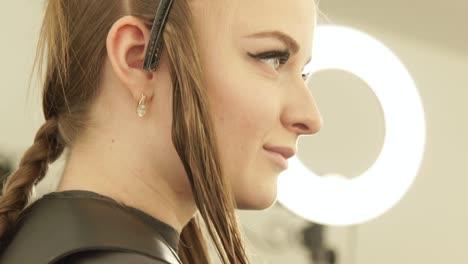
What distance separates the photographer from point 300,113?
726 millimetres

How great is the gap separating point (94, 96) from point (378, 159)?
71 cm

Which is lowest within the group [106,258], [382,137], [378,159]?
[106,258]

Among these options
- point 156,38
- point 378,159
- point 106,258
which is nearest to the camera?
point 106,258

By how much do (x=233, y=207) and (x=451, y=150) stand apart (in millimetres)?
1634

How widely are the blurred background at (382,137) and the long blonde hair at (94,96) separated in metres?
0.80

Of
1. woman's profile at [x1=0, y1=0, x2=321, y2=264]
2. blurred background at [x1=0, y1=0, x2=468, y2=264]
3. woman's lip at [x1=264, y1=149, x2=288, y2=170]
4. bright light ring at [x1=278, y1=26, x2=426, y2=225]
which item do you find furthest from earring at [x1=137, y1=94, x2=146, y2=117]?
blurred background at [x1=0, y1=0, x2=468, y2=264]

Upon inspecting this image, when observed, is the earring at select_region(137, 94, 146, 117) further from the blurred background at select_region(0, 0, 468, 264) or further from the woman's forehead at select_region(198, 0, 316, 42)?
the blurred background at select_region(0, 0, 468, 264)

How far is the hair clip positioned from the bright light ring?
2.06 ft

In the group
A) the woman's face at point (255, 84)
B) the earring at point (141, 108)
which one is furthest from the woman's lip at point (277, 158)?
the earring at point (141, 108)

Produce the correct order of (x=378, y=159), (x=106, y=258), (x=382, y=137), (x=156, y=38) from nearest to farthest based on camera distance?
(x=106, y=258) → (x=156, y=38) → (x=378, y=159) → (x=382, y=137)

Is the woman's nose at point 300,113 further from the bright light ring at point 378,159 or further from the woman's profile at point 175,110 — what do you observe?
the bright light ring at point 378,159

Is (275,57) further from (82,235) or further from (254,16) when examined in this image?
(82,235)

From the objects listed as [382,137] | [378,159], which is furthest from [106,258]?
[382,137]

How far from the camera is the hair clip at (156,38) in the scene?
0.69m
